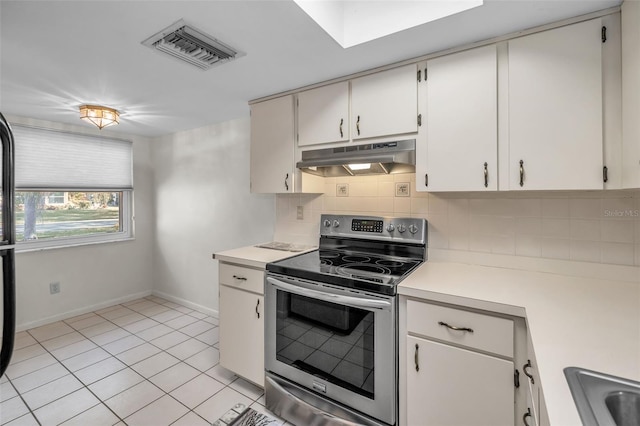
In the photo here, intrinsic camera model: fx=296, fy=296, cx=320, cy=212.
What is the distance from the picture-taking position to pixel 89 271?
342 cm

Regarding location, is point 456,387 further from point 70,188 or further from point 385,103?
point 70,188

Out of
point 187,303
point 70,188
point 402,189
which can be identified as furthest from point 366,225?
point 70,188

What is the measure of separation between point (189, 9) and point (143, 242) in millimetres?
3417

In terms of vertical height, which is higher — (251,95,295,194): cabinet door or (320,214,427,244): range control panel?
(251,95,295,194): cabinet door

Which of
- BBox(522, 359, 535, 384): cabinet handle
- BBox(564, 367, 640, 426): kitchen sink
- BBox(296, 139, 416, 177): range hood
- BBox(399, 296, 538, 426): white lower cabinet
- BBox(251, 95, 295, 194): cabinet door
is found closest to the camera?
BBox(564, 367, 640, 426): kitchen sink

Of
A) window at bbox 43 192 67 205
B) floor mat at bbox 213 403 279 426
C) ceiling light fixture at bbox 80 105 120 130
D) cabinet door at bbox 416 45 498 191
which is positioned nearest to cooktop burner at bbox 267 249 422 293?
cabinet door at bbox 416 45 498 191

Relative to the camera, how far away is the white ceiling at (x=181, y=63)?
1.28 meters

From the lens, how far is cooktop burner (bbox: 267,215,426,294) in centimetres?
155

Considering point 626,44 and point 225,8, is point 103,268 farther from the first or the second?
point 626,44

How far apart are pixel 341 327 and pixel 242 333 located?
2.73 feet

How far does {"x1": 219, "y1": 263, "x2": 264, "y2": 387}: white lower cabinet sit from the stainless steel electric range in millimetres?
95

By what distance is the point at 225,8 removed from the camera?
1279 mm

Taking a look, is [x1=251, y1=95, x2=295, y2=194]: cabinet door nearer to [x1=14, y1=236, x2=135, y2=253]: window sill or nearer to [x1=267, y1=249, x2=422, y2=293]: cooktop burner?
[x1=267, y1=249, x2=422, y2=293]: cooktop burner

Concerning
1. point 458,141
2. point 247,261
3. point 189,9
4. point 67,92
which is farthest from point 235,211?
point 458,141
